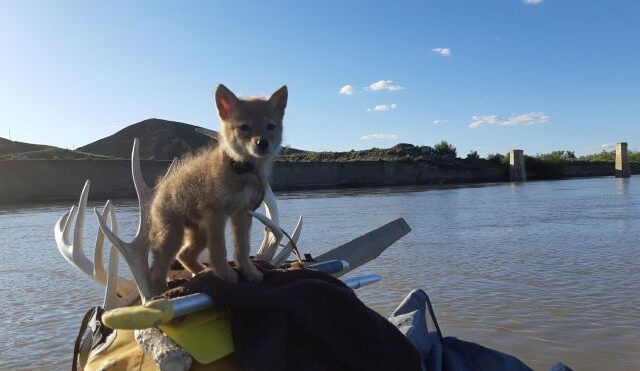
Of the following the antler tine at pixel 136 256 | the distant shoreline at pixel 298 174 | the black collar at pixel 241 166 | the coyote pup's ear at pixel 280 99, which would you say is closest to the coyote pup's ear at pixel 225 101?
the coyote pup's ear at pixel 280 99

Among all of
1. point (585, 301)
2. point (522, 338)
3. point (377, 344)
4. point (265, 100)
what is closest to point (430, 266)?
point (585, 301)

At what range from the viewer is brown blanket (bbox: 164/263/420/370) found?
1.61 meters

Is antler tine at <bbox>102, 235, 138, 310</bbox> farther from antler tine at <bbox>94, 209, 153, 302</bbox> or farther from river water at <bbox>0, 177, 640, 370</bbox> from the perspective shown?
river water at <bbox>0, 177, 640, 370</bbox>

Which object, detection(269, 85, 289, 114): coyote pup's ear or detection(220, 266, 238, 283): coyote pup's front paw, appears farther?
detection(269, 85, 289, 114): coyote pup's ear

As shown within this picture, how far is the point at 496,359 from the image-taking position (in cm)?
214

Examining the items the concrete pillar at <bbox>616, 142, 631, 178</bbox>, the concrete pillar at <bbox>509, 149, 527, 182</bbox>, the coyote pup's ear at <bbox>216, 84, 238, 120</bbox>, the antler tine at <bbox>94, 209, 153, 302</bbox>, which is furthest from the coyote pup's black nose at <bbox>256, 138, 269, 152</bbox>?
the concrete pillar at <bbox>616, 142, 631, 178</bbox>

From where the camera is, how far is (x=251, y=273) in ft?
6.55

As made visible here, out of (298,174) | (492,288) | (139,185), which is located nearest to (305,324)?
(139,185)

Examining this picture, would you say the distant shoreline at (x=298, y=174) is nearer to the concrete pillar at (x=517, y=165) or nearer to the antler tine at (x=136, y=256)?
the concrete pillar at (x=517, y=165)

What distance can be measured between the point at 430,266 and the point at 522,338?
3.03 m

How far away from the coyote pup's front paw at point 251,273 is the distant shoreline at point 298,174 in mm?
21023

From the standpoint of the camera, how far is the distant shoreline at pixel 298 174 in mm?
29453

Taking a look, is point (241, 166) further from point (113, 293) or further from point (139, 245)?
point (113, 293)

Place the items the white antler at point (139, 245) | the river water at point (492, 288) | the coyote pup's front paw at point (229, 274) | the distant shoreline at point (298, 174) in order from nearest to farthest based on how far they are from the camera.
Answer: the coyote pup's front paw at point (229, 274), the white antler at point (139, 245), the river water at point (492, 288), the distant shoreline at point (298, 174)
